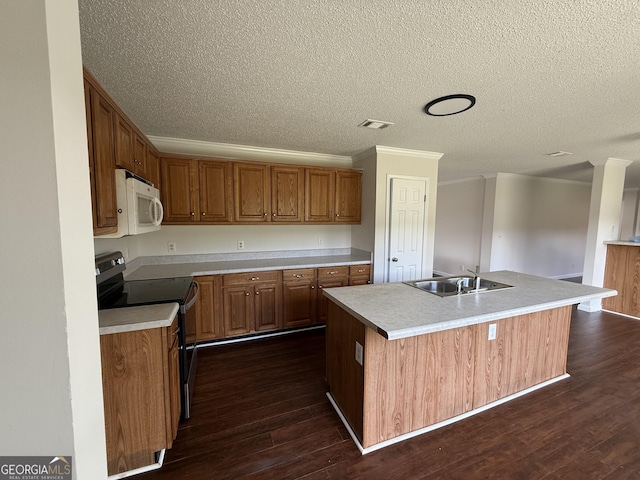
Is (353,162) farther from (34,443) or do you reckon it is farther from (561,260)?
(561,260)

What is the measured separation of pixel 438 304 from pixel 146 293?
83.8 inches

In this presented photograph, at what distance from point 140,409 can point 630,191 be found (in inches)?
460

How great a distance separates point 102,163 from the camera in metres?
Result: 1.48

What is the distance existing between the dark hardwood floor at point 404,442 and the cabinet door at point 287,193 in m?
1.78

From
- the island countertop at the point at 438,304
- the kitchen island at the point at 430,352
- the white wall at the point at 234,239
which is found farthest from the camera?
the white wall at the point at 234,239

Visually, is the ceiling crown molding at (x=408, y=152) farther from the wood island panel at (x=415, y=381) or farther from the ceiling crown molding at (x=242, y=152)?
the wood island panel at (x=415, y=381)

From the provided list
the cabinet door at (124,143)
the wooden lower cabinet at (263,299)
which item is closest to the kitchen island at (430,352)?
the wooden lower cabinet at (263,299)

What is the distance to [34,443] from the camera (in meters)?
0.69

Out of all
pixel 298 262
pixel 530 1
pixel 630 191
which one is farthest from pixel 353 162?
pixel 630 191

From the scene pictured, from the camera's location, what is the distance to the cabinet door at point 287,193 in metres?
3.29

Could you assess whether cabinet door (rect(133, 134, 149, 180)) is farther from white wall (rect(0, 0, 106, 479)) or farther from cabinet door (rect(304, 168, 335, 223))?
cabinet door (rect(304, 168, 335, 223))

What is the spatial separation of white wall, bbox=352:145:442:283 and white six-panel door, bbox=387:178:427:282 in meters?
0.10

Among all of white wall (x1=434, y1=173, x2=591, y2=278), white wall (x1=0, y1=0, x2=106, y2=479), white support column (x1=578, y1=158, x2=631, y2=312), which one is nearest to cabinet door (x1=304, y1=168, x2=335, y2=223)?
→ white wall (x1=0, y1=0, x2=106, y2=479)

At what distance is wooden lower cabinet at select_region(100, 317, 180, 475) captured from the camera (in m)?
1.41
